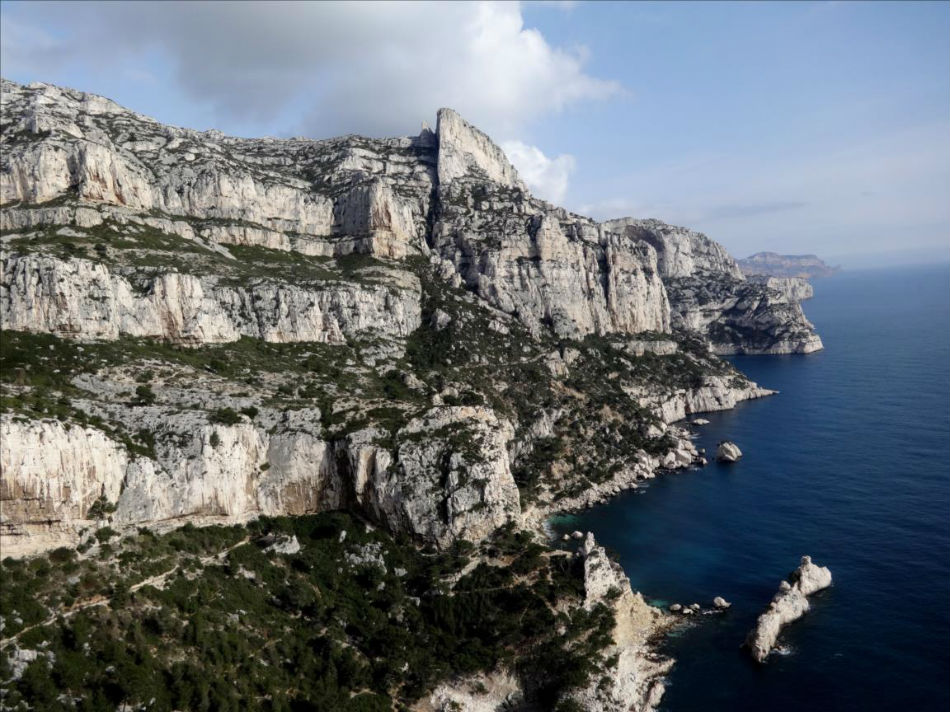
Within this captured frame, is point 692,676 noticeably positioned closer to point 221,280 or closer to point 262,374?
point 262,374

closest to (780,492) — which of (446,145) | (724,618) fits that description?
(724,618)

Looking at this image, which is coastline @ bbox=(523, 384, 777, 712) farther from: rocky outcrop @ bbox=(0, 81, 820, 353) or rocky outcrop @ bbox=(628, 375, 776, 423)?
rocky outcrop @ bbox=(0, 81, 820, 353)

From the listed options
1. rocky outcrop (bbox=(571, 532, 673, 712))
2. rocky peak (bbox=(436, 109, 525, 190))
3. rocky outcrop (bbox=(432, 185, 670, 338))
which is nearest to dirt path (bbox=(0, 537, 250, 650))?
rocky outcrop (bbox=(571, 532, 673, 712))

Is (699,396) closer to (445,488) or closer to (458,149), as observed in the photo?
(458,149)

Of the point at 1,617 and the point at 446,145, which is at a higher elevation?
the point at 446,145

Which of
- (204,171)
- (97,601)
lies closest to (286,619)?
(97,601)
